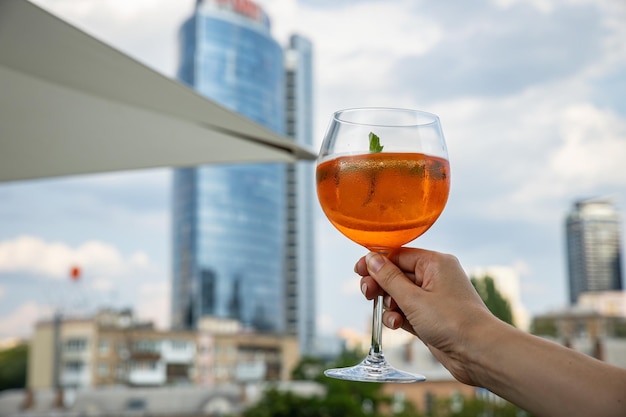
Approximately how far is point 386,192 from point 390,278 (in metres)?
0.09

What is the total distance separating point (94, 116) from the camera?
1.73m

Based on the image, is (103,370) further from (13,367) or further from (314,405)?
(314,405)

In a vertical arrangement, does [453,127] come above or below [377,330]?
above

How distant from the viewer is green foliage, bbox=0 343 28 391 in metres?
50.2

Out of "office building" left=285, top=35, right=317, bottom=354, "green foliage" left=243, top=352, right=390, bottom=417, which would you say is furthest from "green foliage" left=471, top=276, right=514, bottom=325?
"office building" left=285, top=35, right=317, bottom=354

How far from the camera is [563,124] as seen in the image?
3081 inches

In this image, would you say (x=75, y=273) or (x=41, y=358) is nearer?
(x=41, y=358)

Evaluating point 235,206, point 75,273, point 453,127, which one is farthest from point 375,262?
point 453,127

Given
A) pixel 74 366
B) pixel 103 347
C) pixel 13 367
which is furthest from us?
pixel 13 367

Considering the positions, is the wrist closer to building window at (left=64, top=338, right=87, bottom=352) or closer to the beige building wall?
the beige building wall

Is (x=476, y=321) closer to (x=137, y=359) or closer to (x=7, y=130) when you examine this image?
(x=7, y=130)

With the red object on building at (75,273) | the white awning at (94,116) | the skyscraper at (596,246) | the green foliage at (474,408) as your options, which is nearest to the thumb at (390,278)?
the white awning at (94,116)

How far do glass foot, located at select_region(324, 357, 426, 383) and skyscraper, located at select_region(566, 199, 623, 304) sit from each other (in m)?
99.3

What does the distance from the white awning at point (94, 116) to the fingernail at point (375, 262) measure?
77 centimetres
